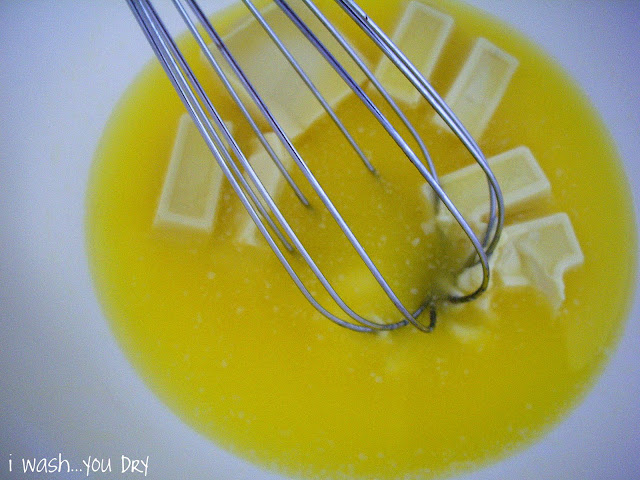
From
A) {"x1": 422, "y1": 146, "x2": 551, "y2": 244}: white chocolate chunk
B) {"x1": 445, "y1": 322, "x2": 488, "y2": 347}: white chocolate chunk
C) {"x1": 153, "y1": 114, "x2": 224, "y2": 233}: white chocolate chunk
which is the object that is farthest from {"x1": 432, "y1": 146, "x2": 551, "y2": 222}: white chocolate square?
{"x1": 153, "y1": 114, "x2": 224, "y2": 233}: white chocolate chunk

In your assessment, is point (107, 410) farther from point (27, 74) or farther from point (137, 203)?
point (27, 74)

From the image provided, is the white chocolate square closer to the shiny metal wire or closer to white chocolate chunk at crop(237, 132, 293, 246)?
the shiny metal wire

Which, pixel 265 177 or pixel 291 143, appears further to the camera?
pixel 265 177

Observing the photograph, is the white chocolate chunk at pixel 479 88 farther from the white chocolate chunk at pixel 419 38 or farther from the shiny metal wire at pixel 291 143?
the shiny metal wire at pixel 291 143

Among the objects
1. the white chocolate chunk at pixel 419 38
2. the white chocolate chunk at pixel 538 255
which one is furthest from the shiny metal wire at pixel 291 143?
the white chocolate chunk at pixel 419 38

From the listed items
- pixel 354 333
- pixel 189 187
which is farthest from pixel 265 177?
pixel 354 333

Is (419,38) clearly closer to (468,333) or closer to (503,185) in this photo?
(503,185)
